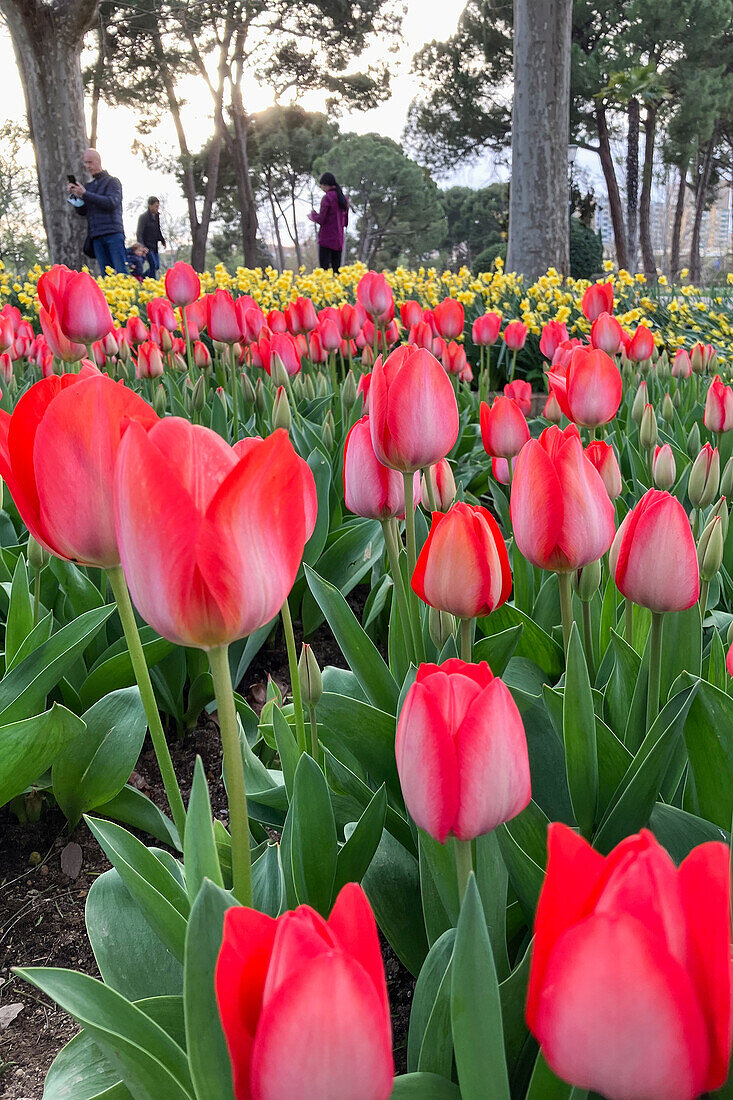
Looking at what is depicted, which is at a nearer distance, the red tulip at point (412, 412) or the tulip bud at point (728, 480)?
the red tulip at point (412, 412)

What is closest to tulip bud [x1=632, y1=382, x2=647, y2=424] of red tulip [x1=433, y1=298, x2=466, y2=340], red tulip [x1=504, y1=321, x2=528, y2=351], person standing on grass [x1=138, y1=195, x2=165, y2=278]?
red tulip [x1=433, y1=298, x2=466, y2=340]

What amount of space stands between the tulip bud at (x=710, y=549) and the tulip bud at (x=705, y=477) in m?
0.27

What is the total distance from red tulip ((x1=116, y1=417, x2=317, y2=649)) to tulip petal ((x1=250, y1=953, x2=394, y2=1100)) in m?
0.28

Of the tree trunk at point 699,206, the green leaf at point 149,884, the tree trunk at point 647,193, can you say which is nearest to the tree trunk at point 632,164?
the tree trunk at point 647,193

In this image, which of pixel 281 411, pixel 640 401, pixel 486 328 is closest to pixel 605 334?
pixel 640 401

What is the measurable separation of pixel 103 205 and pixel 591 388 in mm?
7641

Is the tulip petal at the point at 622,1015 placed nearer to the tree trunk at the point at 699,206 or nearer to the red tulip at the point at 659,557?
the red tulip at the point at 659,557

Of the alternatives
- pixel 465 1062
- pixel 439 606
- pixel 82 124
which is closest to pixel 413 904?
pixel 439 606

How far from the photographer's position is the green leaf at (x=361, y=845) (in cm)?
96

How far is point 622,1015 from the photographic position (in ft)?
1.26

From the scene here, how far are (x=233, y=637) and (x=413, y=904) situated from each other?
1.92 feet

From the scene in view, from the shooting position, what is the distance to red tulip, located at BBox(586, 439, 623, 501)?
4.38 ft

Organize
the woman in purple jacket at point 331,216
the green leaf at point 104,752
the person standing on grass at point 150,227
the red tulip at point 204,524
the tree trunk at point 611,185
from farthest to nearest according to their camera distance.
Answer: the tree trunk at point 611,185 < the person standing on grass at point 150,227 < the woman in purple jacket at point 331,216 < the green leaf at point 104,752 < the red tulip at point 204,524

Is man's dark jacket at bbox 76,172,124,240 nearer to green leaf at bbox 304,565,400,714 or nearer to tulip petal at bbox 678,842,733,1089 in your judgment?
green leaf at bbox 304,565,400,714
